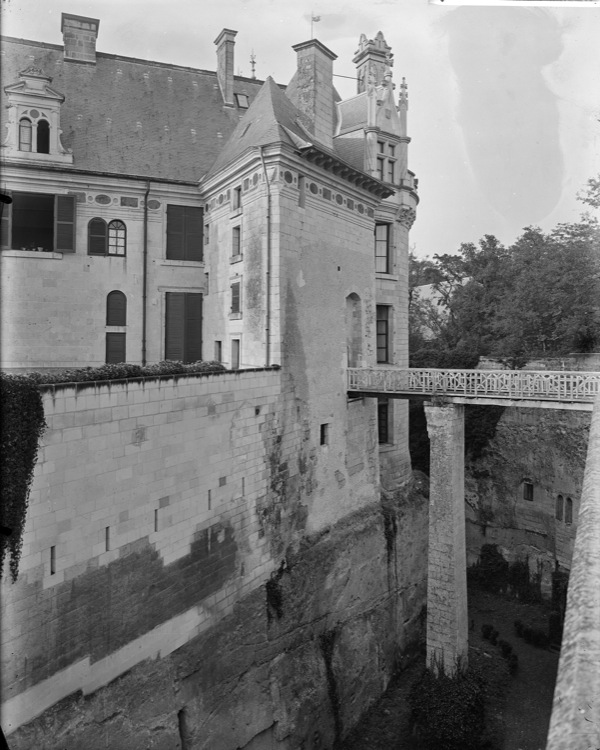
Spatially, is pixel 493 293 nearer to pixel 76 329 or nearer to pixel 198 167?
pixel 198 167

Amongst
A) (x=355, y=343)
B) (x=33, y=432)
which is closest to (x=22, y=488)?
(x=33, y=432)

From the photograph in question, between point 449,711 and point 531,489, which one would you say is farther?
point 531,489

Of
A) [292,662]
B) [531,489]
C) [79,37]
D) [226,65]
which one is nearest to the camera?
[292,662]

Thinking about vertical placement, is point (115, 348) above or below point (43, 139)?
below

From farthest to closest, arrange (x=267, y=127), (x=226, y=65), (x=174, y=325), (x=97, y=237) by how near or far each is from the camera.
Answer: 1. (x=226, y=65)
2. (x=174, y=325)
3. (x=97, y=237)
4. (x=267, y=127)

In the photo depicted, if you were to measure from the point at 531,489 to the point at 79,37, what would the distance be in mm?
27366

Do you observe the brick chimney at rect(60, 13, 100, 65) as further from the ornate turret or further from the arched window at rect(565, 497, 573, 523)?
the arched window at rect(565, 497, 573, 523)

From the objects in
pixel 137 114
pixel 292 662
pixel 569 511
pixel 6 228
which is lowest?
pixel 292 662

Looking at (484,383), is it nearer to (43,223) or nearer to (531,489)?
(531,489)

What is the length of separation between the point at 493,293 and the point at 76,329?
2547cm

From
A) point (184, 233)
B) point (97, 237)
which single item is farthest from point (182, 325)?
point (97, 237)

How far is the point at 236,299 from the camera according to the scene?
17.3 metres

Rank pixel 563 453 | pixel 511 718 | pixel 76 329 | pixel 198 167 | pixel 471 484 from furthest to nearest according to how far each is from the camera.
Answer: pixel 471 484 < pixel 563 453 < pixel 198 167 < pixel 76 329 < pixel 511 718

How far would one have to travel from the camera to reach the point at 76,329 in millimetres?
18438
